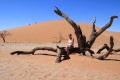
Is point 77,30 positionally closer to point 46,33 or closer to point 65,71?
point 65,71

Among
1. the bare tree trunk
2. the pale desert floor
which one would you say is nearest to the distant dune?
the bare tree trunk

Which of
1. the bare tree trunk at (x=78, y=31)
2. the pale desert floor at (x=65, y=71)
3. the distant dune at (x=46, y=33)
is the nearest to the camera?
the pale desert floor at (x=65, y=71)

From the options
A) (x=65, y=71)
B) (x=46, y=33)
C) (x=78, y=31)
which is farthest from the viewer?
(x=46, y=33)

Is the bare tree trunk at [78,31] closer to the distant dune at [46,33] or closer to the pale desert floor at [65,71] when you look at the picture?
the pale desert floor at [65,71]

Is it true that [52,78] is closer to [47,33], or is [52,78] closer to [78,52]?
[78,52]

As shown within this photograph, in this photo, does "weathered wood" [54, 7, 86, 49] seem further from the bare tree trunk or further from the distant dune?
the distant dune

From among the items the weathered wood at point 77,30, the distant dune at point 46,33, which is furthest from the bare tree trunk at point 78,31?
the distant dune at point 46,33

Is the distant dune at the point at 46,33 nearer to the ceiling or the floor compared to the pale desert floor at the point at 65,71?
nearer to the ceiling

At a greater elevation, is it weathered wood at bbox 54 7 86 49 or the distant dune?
the distant dune

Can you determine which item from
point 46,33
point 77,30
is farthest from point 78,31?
point 46,33

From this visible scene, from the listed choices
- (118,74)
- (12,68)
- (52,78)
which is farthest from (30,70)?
(118,74)

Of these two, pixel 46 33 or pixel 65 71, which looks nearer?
pixel 65 71

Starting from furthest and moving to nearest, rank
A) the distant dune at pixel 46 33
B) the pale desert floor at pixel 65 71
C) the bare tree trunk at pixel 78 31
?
the distant dune at pixel 46 33, the bare tree trunk at pixel 78 31, the pale desert floor at pixel 65 71

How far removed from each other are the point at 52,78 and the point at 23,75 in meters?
1.00
